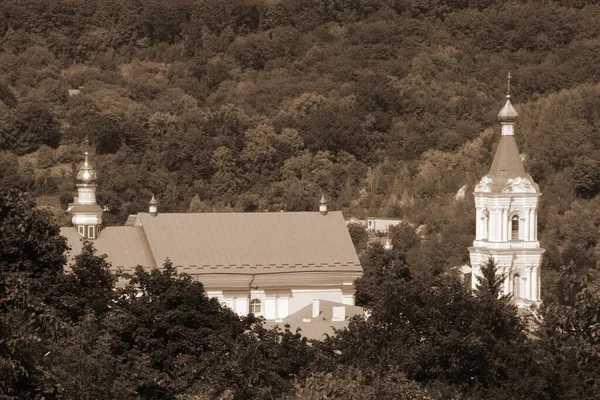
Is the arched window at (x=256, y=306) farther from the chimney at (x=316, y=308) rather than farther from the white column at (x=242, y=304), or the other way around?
the chimney at (x=316, y=308)

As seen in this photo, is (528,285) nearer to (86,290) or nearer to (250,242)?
(250,242)

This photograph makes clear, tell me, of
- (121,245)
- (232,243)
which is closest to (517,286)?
(232,243)

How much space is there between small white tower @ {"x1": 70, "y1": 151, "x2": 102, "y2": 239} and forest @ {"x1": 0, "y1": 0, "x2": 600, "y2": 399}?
20.8ft

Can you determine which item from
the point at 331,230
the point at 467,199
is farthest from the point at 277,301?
the point at 467,199

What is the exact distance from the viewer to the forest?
103 ft

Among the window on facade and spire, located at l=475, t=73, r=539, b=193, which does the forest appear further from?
spire, located at l=475, t=73, r=539, b=193

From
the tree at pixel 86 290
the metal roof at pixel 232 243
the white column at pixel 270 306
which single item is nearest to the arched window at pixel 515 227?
the metal roof at pixel 232 243

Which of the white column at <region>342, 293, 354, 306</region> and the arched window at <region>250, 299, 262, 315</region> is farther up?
the white column at <region>342, 293, 354, 306</region>

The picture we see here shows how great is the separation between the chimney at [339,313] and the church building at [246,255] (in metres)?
1.98

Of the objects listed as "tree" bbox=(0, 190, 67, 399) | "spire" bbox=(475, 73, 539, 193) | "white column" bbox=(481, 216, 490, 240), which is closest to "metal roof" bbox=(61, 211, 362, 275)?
"white column" bbox=(481, 216, 490, 240)

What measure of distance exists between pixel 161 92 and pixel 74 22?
9813 mm

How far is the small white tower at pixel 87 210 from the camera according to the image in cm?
4831

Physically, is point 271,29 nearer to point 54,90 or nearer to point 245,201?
point 54,90

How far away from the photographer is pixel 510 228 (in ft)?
157
